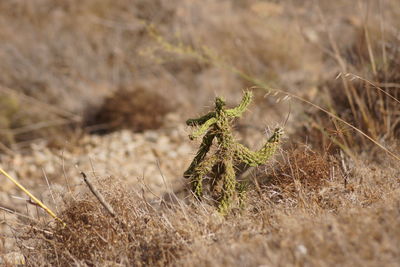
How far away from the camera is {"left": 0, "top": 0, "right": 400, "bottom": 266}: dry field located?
2.16 meters

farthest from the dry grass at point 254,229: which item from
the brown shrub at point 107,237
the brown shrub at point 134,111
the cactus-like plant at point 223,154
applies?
the brown shrub at point 134,111

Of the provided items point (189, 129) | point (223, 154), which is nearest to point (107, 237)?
point (223, 154)

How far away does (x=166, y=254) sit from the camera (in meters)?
2.20

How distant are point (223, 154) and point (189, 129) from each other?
1945 millimetres

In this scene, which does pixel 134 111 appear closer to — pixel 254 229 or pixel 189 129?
pixel 189 129

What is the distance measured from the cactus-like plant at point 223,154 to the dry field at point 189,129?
0.34ft

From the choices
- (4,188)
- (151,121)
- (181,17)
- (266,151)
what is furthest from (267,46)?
(266,151)

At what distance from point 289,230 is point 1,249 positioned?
1.66 meters

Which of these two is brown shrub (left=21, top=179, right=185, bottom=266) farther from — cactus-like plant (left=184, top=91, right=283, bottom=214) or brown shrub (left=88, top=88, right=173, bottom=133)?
brown shrub (left=88, top=88, right=173, bottom=133)

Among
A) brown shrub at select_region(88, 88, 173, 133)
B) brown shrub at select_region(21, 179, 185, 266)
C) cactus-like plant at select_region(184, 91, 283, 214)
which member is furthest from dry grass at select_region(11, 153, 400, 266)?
brown shrub at select_region(88, 88, 173, 133)

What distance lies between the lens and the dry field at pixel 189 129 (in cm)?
216

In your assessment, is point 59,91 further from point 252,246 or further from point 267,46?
point 252,246

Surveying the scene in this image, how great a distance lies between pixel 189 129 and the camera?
4320 mm

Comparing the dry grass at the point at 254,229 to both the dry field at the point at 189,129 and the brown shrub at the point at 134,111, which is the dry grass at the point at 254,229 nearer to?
the dry field at the point at 189,129
